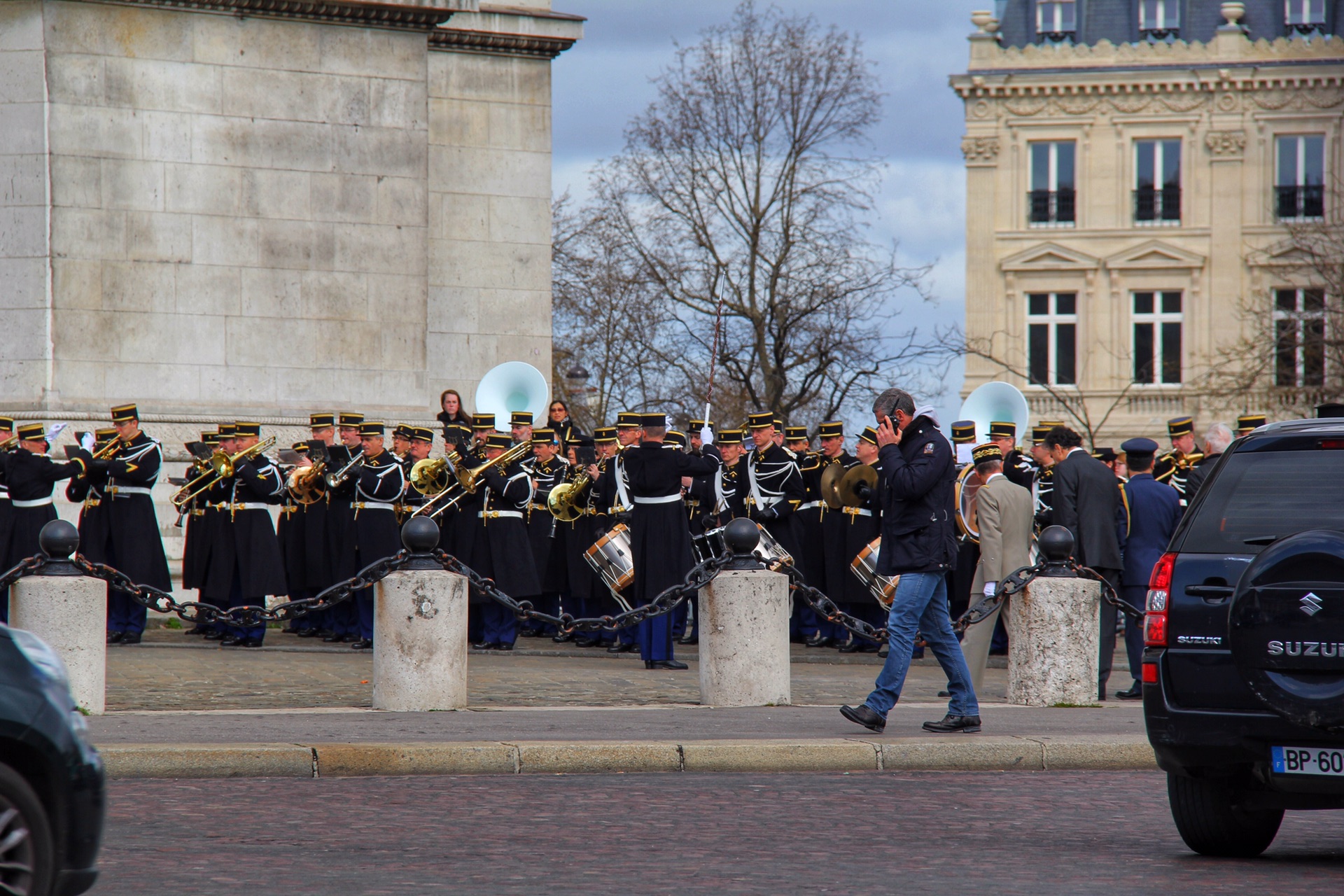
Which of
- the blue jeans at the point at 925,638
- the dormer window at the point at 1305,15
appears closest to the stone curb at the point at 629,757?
the blue jeans at the point at 925,638

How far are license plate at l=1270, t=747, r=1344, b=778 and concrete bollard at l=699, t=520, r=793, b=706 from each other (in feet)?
18.8

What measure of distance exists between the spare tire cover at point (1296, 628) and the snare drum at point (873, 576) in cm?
1001

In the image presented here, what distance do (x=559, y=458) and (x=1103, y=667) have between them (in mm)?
6583

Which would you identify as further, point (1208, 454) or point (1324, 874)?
point (1208, 454)

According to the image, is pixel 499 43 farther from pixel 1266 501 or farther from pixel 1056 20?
pixel 1056 20

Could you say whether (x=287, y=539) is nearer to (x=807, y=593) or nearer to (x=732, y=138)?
(x=807, y=593)

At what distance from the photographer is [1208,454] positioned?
16.1 m

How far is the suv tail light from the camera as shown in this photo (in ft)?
25.0

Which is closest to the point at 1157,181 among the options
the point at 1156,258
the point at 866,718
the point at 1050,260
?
the point at 1156,258

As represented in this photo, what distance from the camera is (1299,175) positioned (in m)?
50.2

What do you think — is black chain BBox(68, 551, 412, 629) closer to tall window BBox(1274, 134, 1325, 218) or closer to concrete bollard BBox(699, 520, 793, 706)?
concrete bollard BBox(699, 520, 793, 706)

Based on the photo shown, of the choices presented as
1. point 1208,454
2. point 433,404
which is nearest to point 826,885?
point 1208,454

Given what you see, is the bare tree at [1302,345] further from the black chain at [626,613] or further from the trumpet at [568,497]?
the black chain at [626,613]

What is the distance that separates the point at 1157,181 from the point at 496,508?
3682 centimetres
